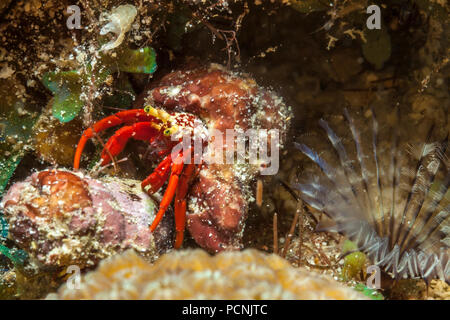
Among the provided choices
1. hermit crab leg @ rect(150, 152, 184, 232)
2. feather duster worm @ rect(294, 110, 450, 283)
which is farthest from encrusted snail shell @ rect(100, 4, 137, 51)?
feather duster worm @ rect(294, 110, 450, 283)

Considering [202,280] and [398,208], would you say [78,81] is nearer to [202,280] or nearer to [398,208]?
[202,280]

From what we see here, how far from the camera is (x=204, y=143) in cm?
299

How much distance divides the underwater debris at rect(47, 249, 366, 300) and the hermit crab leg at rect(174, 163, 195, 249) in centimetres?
68

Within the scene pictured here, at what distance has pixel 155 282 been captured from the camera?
73.5 inches

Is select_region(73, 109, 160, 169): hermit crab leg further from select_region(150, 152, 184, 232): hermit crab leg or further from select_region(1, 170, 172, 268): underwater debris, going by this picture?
select_region(1, 170, 172, 268): underwater debris

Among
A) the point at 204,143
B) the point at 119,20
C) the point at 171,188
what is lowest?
the point at 171,188

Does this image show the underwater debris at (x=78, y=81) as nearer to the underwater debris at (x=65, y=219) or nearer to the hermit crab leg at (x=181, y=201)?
the underwater debris at (x=65, y=219)

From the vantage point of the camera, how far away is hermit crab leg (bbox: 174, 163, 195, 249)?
9.43ft

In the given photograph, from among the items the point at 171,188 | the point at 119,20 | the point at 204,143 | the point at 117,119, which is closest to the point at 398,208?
the point at 204,143

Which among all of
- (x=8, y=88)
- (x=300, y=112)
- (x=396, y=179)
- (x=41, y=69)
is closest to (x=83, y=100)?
(x=41, y=69)

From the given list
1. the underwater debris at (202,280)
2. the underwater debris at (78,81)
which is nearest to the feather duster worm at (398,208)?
the underwater debris at (202,280)

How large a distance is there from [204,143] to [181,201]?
53cm
